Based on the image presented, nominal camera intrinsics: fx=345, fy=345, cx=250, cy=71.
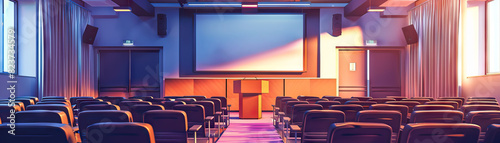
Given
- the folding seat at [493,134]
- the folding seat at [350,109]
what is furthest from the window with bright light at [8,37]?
the folding seat at [493,134]

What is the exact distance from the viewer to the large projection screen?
496 inches

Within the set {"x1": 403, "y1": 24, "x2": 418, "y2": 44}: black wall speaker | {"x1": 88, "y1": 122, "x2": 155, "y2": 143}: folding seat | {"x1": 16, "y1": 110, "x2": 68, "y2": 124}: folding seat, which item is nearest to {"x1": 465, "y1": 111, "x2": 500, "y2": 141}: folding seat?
{"x1": 88, "y1": 122, "x2": 155, "y2": 143}: folding seat

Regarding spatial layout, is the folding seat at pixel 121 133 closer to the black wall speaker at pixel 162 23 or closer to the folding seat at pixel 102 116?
the folding seat at pixel 102 116

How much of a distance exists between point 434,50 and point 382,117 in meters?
8.92

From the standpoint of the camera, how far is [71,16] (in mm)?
11148

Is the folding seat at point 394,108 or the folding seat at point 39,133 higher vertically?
the folding seat at point 39,133

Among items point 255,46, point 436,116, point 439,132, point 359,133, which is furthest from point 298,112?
point 255,46

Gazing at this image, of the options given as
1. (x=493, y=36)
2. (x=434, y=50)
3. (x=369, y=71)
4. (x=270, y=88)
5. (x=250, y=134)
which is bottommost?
(x=250, y=134)

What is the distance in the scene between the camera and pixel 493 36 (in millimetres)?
9203

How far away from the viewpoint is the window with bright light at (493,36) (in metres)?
9.02

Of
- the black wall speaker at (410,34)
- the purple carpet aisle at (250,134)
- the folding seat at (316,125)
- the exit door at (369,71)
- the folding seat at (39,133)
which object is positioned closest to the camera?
the folding seat at (39,133)

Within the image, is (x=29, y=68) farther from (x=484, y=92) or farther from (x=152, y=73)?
(x=484, y=92)

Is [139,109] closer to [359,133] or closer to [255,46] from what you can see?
[359,133]

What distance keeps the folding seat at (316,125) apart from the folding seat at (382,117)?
0.30 m
